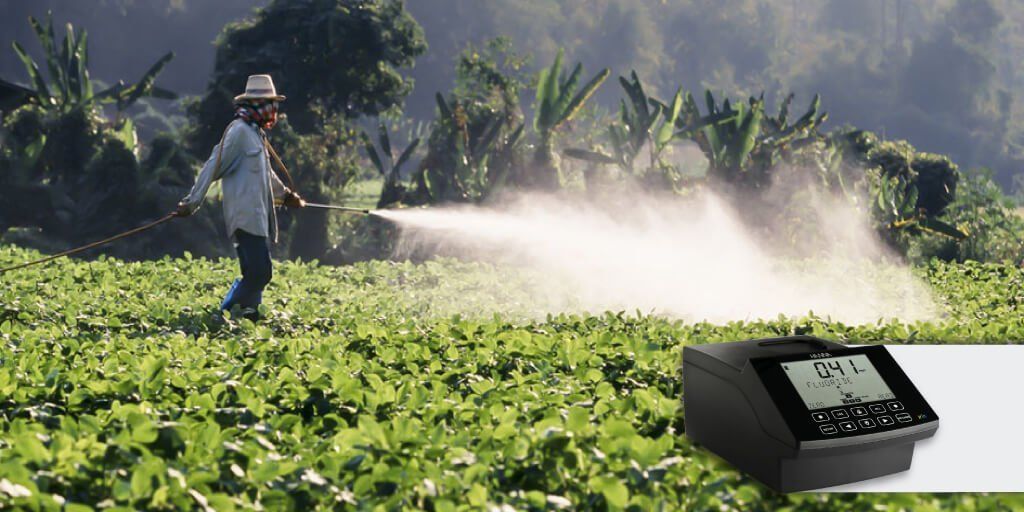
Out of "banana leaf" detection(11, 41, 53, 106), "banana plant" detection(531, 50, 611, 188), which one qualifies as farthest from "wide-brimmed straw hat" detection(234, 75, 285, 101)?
"banana leaf" detection(11, 41, 53, 106)

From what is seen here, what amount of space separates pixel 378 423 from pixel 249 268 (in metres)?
5.23

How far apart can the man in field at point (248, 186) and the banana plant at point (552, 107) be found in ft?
40.5

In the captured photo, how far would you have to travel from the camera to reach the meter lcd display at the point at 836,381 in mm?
3193

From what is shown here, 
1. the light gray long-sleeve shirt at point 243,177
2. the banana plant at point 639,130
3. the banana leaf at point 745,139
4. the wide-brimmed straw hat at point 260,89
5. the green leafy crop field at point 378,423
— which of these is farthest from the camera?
the banana plant at point 639,130

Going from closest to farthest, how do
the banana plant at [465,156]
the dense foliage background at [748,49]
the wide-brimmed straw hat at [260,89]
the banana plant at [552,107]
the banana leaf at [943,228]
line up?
the wide-brimmed straw hat at [260,89] < the banana leaf at [943,228] < the banana plant at [552,107] < the banana plant at [465,156] < the dense foliage background at [748,49]

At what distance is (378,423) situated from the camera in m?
3.81

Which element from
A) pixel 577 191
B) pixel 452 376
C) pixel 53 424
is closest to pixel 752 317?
pixel 452 376

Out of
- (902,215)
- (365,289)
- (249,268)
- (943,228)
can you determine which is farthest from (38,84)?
(943,228)

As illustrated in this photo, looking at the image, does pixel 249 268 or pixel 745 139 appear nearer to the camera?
pixel 249 268

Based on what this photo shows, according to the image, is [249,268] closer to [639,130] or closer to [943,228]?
[943,228]

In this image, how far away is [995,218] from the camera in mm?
21609

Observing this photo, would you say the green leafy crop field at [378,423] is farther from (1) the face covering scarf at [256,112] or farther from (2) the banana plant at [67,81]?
(2) the banana plant at [67,81]

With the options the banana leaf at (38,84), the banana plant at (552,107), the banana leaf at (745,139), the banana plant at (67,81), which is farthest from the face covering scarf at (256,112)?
the banana leaf at (38,84)

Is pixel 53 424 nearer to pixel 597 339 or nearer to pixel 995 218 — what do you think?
pixel 597 339
